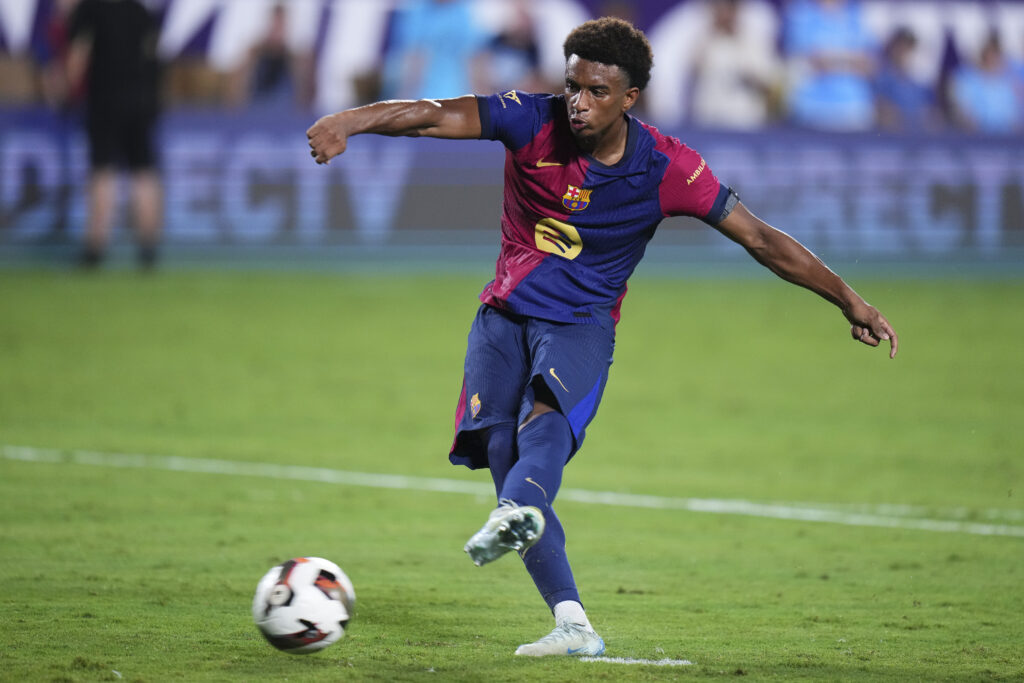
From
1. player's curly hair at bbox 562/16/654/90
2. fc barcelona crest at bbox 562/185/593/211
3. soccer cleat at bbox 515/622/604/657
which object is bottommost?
soccer cleat at bbox 515/622/604/657

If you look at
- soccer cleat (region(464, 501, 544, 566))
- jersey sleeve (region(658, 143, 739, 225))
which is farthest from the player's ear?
soccer cleat (region(464, 501, 544, 566))

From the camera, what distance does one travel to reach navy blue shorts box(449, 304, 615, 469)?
5.49m

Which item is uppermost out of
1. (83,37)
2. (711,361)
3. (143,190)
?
(83,37)

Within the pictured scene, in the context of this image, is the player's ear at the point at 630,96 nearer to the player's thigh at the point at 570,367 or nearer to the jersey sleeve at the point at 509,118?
the jersey sleeve at the point at 509,118

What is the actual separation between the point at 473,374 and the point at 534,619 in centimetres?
126

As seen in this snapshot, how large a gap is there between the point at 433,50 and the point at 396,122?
1517 cm

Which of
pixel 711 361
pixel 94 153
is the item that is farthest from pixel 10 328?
pixel 711 361

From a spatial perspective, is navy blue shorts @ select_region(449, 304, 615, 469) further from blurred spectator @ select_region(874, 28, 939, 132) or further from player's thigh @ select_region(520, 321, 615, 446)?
blurred spectator @ select_region(874, 28, 939, 132)

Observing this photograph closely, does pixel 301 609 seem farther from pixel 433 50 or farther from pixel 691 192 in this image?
pixel 433 50

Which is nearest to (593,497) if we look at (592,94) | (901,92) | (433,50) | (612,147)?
(612,147)

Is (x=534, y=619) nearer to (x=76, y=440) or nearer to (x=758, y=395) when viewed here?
(x=76, y=440)

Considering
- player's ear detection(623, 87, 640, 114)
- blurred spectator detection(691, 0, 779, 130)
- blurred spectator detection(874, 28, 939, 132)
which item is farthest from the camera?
blurred spectator detection(874, 28, 939, 132)

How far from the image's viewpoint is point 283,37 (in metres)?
20.3

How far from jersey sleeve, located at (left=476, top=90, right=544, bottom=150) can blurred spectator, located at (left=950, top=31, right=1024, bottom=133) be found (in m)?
17.4
